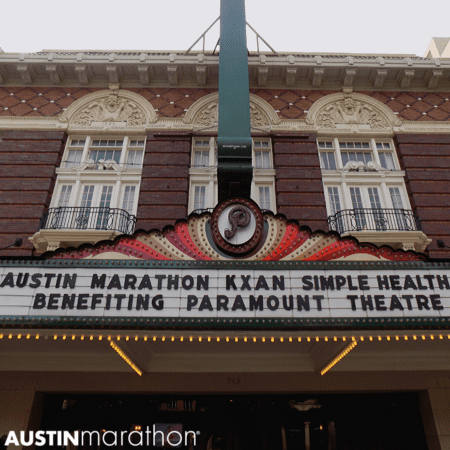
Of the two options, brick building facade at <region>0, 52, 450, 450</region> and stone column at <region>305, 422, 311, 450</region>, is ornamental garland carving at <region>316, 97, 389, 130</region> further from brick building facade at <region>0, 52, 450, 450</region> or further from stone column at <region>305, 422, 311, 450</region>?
stone column at <region>305, 422, 311, 450</region>

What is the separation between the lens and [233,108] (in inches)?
448

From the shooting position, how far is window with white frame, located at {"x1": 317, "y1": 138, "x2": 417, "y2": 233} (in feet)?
40.5

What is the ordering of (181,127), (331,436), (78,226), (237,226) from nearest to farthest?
(237,226)
(331,436)
(78,226)
(181,127)

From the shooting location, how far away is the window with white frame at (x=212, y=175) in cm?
1295

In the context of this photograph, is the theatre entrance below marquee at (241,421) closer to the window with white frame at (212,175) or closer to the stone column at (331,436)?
the stone column at (331,436)

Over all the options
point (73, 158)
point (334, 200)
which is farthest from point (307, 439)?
point (73, 158)

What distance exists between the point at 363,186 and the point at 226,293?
28.4 feet

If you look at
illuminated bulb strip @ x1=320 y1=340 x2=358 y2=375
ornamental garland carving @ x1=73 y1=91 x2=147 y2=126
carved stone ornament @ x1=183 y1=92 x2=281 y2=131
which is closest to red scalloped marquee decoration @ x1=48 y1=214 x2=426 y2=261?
illuminated bulb strip @ x1=320 y1=340 x2=358 y2=375

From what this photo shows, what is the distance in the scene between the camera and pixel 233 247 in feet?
24.9

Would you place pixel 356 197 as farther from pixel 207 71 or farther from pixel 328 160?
pixel 207 71

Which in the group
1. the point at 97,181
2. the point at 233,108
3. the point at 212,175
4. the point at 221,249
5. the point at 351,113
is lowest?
the point at 221,249

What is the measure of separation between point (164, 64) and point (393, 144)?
31.8 ft

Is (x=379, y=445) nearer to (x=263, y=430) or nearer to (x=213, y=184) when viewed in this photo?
(x=263, y=430)

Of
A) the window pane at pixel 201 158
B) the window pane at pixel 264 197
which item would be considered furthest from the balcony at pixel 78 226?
the window pane at pixel 264 197
